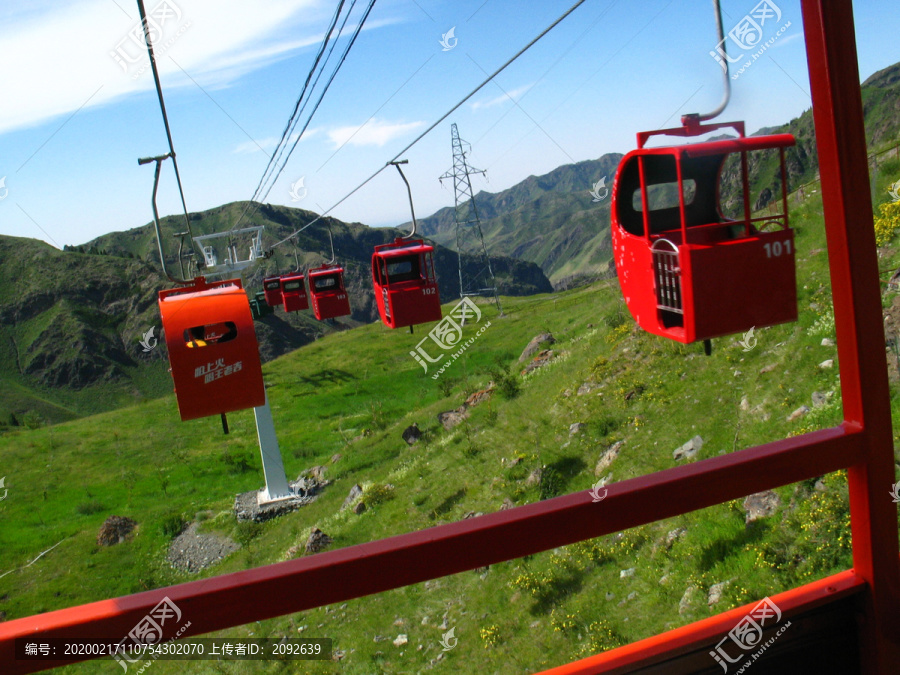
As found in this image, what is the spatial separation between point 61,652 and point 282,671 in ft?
28.5

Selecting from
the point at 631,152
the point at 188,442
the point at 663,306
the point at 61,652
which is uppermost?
→ the point at 631,152

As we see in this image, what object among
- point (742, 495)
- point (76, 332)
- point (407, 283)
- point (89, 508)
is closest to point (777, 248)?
point (742, 495)

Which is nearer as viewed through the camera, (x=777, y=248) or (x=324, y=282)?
(x=777, y=248)

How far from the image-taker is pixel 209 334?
6.33 metres

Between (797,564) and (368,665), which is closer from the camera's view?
(797,564)

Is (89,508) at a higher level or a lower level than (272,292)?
lower

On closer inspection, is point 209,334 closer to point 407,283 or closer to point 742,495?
point 407,283

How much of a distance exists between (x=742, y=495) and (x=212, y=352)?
5453 millimetres

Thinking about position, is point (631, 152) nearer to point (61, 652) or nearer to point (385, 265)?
point (61, 652)

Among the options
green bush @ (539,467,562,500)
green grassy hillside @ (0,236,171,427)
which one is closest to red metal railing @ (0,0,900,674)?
green bush @ (539,467,562,500)

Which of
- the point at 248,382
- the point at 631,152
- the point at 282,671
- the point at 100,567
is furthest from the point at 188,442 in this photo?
the point at 631,152

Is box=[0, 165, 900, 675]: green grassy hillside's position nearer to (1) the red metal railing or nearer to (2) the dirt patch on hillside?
(1) the red metal railing

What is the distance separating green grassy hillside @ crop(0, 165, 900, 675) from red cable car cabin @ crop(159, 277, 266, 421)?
3949mm

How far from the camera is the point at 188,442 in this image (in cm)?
3100
